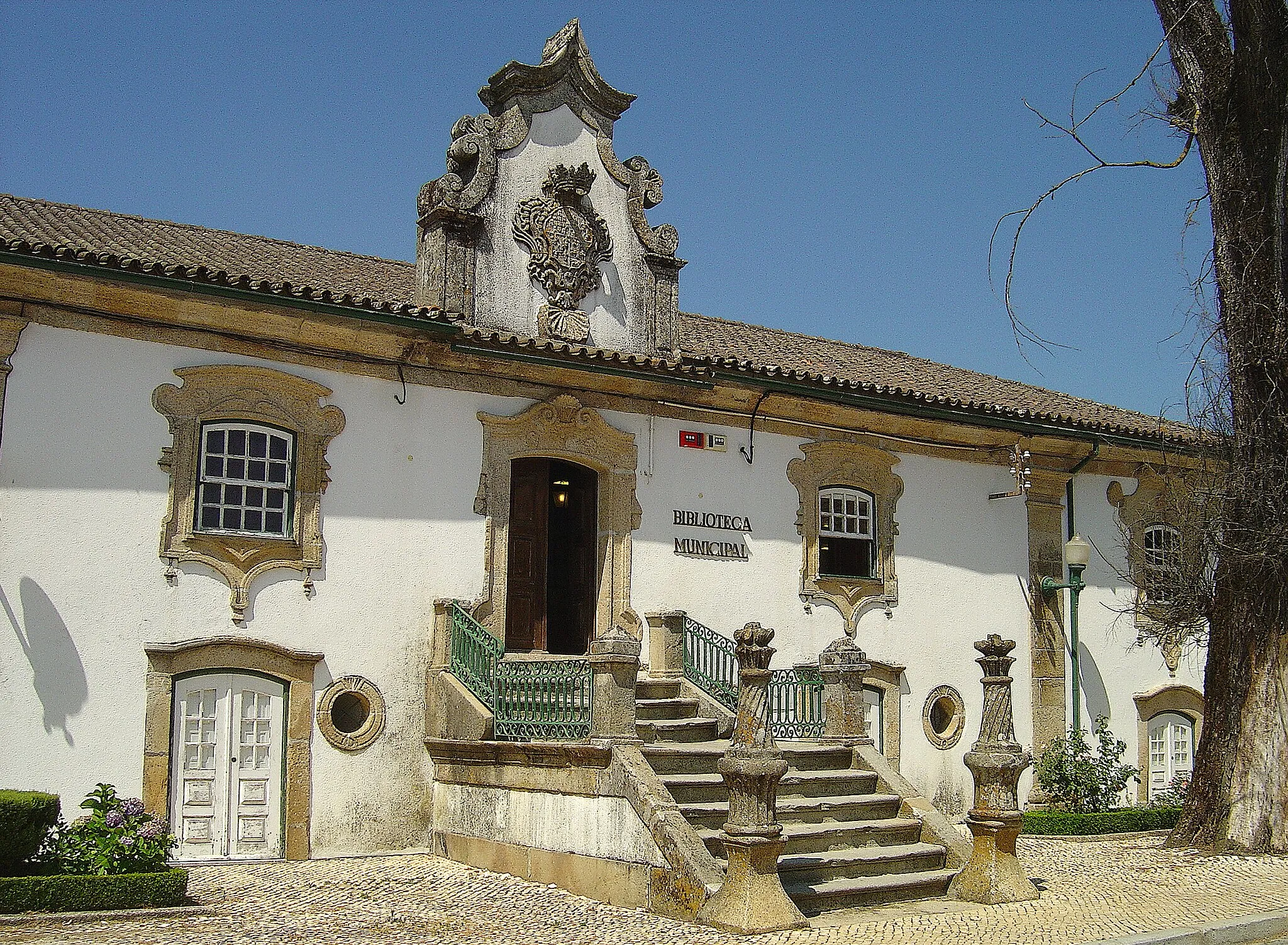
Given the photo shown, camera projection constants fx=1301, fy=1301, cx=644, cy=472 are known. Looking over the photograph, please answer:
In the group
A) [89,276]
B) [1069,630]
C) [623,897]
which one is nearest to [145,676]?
[89,276]

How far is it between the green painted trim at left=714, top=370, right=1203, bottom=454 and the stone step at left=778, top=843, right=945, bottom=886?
16.4 feet

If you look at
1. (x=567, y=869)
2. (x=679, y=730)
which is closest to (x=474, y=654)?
(x=679, y=730)

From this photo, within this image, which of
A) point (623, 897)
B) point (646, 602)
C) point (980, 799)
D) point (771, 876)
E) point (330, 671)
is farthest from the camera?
point (646, 602)

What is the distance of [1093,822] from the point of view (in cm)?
1351

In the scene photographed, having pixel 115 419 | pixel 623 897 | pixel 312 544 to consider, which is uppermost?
pixel 115 419

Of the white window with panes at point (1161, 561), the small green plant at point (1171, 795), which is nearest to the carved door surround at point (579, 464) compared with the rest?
the white window with panes at point (1161, 561)

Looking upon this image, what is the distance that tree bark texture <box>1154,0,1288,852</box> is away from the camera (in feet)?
37.1

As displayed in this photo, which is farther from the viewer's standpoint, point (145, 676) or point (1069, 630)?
point (1069, 630)

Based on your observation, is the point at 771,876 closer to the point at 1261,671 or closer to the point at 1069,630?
the point at 1261,671

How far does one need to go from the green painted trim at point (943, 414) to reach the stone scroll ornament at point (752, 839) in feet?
17.1

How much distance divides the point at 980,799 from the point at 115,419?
7.23 metres

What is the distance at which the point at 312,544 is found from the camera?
1099cm

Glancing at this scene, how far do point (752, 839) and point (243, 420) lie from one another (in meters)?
5.60

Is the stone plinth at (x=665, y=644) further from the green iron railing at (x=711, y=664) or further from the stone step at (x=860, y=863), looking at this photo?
the stone step at (x=860, y=863)
